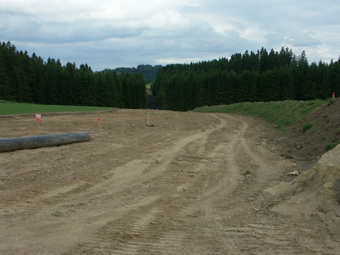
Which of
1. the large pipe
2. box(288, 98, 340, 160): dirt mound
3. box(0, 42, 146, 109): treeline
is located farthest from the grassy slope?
box(0, 42, 146, 109): treeline

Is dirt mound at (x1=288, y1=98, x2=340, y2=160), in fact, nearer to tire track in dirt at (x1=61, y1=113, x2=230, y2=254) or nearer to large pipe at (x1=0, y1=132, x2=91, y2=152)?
tire track in dirt at (x1=61, y1=113, x2=230, y2=254)

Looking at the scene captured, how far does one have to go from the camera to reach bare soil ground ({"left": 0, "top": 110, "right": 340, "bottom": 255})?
4.95 meters

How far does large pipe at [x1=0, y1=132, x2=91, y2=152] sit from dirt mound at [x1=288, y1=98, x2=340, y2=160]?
32.4ft

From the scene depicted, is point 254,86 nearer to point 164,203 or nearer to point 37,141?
point 37,141

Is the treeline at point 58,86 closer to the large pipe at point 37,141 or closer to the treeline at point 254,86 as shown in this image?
the treeline at point 254,86

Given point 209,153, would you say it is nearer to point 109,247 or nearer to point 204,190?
point 204,190

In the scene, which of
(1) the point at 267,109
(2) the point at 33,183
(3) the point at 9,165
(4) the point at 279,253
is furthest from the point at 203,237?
(1) the point at 267,109

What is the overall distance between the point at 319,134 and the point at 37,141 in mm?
12785

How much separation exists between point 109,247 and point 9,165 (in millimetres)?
6869

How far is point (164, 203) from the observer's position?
7195mm

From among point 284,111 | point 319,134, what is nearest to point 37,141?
point 319,134

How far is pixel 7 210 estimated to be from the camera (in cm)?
657

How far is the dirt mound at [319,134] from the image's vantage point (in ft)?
41.1

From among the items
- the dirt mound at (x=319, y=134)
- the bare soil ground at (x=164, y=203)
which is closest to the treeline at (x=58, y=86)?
the dirt mound at (x=319, y=134)
